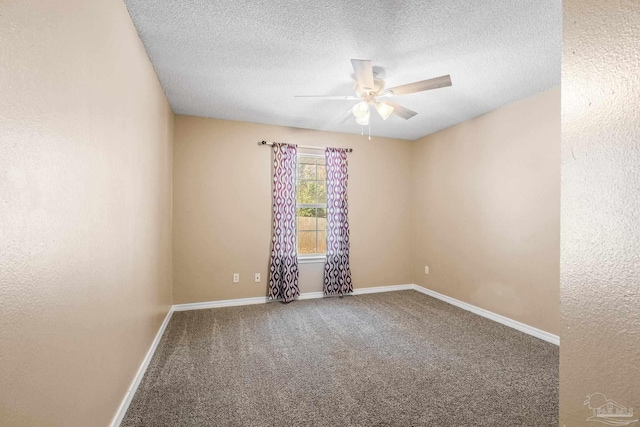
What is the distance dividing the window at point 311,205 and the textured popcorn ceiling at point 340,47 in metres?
1.21

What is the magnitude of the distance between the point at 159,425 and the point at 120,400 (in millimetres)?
286

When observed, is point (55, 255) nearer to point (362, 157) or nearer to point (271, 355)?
point (271, 355)

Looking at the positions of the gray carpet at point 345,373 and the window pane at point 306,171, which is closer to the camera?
the gray carpet at point 345,373

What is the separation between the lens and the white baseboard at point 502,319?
9.13 ft

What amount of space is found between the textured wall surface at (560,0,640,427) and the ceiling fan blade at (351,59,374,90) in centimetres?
131

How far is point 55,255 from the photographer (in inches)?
38.7

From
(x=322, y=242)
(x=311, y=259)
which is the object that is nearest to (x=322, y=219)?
(x=322, y=242)

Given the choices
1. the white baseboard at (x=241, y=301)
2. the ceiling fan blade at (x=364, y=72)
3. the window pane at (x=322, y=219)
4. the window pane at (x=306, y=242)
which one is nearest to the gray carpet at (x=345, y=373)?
the white baseboard at (x=241, y=301)

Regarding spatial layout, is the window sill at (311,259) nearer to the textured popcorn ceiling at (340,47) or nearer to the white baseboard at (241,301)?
the white baseboard at (241,301)

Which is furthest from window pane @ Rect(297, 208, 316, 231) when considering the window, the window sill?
the window sill

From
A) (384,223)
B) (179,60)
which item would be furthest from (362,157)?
(179,60)

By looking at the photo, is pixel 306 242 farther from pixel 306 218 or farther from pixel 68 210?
pixel 68 210

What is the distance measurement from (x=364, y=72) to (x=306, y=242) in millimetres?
2709

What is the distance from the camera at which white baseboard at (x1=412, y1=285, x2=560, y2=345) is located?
110 inches
